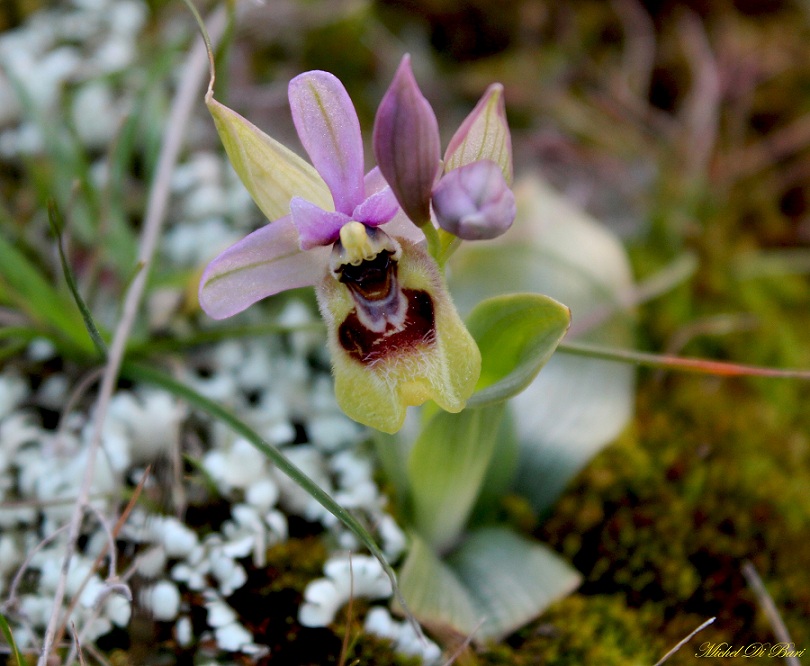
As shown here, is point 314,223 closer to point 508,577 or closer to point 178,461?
point 178,461

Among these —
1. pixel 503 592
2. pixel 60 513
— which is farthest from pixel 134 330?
pixel 503 592

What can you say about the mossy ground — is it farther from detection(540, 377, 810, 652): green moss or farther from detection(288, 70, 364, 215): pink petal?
detection(288, 70, 364, 215): pink petal

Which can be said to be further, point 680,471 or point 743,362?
point 743,362

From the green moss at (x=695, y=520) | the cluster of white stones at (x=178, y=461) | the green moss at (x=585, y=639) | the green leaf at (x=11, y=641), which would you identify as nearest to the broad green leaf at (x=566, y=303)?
the green moss at (x=695, y=520)

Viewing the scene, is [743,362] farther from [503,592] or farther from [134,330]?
[134,330]

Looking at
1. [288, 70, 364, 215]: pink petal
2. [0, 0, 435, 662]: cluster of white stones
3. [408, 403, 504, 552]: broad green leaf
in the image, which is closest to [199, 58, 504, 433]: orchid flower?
[288, 70, 364, 215]: pink petal

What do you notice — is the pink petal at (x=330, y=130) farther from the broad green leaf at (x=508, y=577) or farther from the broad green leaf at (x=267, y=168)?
the broad green leaf at (x=508, y=577)
